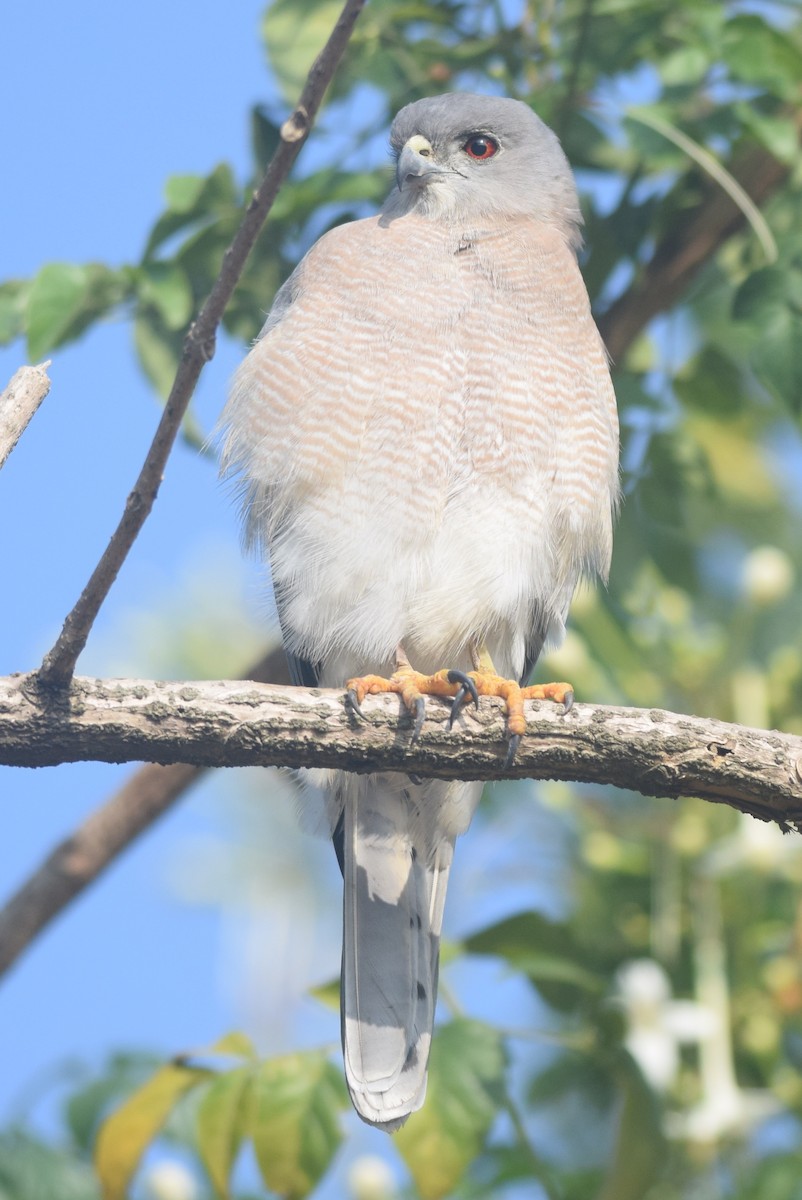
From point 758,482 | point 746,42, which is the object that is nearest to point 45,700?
point 746,42

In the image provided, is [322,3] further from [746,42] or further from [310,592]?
[310,592]

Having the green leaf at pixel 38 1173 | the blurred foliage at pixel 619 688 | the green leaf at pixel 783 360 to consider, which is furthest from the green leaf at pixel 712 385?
the green leaf at pixel 38 1173

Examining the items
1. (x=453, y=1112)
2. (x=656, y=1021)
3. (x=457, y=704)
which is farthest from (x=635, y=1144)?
(x=457, y=704)

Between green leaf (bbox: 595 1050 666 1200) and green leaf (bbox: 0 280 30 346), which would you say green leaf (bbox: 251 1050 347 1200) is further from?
green leaf (bbox: 0 280 30 346)

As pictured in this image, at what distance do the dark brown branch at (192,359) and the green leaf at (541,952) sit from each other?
1642mm

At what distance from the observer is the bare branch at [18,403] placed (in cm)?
272

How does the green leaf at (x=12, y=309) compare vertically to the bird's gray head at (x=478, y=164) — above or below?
above

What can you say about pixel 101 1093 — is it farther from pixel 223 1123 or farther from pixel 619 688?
pixel 619 688

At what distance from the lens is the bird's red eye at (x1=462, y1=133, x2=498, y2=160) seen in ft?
14.2

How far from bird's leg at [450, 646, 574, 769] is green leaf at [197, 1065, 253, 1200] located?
110 centimetres

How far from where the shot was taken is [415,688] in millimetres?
3049

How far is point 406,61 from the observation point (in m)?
4.33

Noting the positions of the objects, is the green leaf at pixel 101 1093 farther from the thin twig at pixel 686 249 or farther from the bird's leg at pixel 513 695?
the thin twig at pixel 686 249

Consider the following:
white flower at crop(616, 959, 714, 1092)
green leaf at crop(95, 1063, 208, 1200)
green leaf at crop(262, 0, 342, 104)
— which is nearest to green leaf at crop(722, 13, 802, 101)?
green leaf at crop(262, 0, 342, 104)
